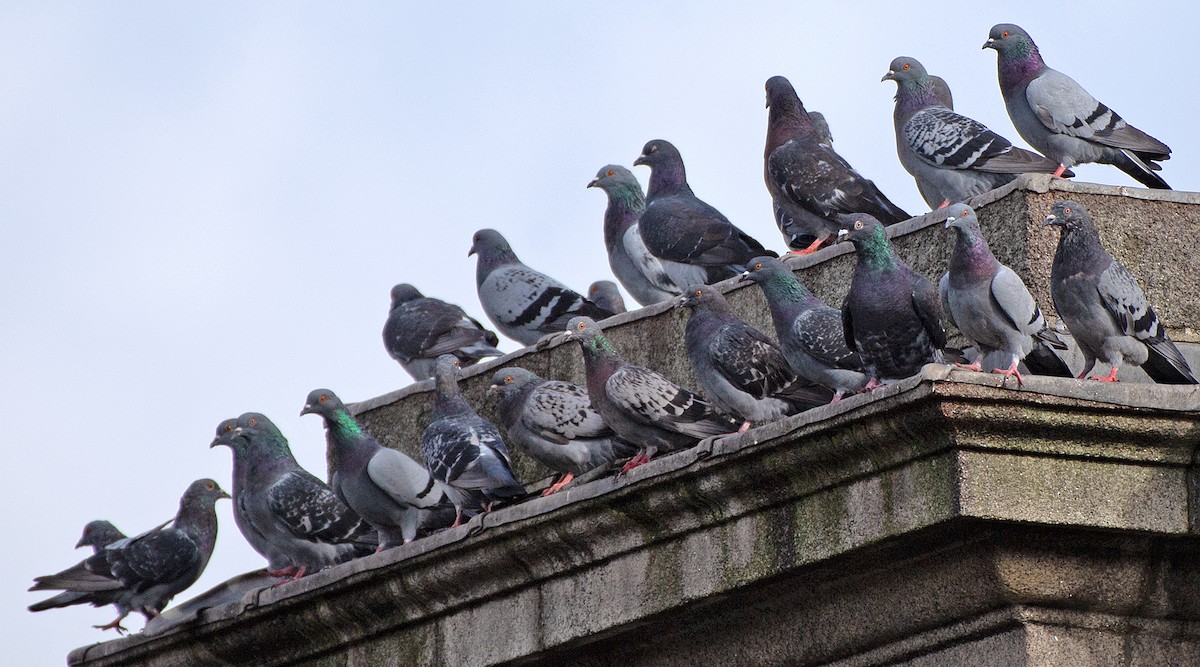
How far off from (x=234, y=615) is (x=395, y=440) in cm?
258

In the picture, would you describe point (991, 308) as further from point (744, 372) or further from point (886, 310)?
point (744, 372)

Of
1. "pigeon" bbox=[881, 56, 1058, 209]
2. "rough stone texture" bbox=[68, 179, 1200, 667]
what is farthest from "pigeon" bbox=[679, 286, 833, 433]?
"pigeon" bbox=[881, 56, 1058, 209]

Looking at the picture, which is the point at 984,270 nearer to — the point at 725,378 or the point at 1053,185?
the point at 1053,185

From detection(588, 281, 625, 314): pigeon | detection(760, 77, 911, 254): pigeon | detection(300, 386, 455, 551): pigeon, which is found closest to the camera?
detection(300, 386, 455, 551): pigeon

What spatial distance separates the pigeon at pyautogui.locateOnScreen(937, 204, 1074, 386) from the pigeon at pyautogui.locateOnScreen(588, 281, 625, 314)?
738 centimetres

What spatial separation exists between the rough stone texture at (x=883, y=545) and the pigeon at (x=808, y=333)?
632 mm

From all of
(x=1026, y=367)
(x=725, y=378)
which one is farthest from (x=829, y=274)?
(x=1026, y=367)

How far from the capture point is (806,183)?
1169 centimetres

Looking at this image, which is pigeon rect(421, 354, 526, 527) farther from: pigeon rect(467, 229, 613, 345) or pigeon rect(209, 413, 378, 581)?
pigeon rect(467, 229, 613, 345)

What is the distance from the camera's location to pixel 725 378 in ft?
31.3

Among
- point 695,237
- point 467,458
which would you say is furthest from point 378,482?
point 695,237

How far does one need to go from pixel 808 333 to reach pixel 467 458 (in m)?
2.11

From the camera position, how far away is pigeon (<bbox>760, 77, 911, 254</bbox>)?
11.4 meters

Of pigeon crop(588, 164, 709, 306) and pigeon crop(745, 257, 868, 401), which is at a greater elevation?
pigeon crop(588, 164, 709, 306)
